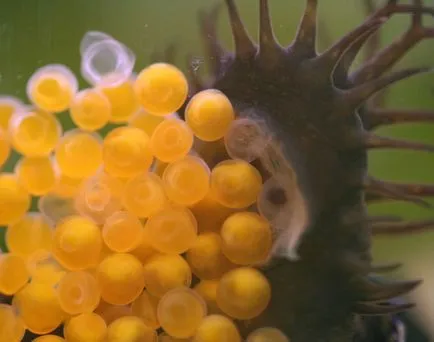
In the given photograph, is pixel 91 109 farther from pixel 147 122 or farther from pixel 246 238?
pixel 246 238

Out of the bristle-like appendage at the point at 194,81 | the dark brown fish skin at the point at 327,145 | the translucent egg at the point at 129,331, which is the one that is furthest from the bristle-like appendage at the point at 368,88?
the translucent egg at the point at 129,331

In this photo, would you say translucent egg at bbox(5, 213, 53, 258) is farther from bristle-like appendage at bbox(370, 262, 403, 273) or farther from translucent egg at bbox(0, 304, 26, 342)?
bristle-like appendage at bbox(370, 262, 403, 273)

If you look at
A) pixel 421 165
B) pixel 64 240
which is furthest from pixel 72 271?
pixel 421 165

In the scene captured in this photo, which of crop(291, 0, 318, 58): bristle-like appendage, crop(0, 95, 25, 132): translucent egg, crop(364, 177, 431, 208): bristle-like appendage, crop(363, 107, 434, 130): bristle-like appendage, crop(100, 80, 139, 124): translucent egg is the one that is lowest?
crop(364, 177, 431, 208): bristle-like appendage

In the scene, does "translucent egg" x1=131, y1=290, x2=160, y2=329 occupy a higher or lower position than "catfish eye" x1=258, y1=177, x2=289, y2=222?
lower

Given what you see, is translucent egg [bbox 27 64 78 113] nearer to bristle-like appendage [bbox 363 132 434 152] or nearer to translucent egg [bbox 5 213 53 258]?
translucent egg [bbox 5 213 53 258]

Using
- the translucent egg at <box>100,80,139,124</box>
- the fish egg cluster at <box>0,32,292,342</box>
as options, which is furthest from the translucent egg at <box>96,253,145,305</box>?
the translucent egg at <box>100,80,139,124</box>
